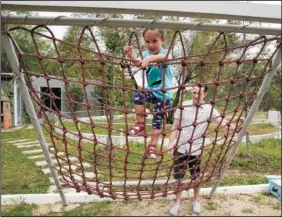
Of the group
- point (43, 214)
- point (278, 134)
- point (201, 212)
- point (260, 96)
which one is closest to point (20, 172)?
point (43, 214)

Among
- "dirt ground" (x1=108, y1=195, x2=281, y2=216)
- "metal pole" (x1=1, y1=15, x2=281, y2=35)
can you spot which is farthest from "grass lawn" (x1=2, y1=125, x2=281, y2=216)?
"metal pole" (x1=1, y1=15, x2=281, y2=35)

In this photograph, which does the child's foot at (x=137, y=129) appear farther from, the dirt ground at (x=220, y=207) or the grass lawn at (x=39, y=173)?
the dirt ground at (x=220, y=207)

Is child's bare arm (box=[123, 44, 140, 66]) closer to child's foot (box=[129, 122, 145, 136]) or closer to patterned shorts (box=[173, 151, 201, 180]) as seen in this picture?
child's foot (box=[129, 122, 145, 136])

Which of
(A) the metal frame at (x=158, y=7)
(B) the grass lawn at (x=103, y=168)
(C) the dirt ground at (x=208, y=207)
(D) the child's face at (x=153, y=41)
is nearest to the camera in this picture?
(A) the metal frame at (x=158, y=7)

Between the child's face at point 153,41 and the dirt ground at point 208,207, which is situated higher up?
the child's face at point 153,41

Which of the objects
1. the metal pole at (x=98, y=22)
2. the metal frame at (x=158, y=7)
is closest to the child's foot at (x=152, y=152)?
the metal pole at (x=98, y=22)

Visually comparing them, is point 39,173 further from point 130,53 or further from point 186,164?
point 130,53

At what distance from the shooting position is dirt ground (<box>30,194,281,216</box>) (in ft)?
7.20

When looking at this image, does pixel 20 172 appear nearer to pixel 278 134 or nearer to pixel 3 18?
pixel 3 18

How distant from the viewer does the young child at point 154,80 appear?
111cm

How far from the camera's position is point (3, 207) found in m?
2.24

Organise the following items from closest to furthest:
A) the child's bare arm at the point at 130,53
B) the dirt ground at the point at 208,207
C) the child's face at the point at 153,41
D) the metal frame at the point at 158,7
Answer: the metal frame at the point at 158,7 < the child's bare arm at the point at 130,53 < the child's face at the point at 153,41 < the dirt ground at the point at 208,207

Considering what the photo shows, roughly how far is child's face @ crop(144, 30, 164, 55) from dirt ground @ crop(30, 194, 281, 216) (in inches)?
50.8

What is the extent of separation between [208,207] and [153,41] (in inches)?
58.1
